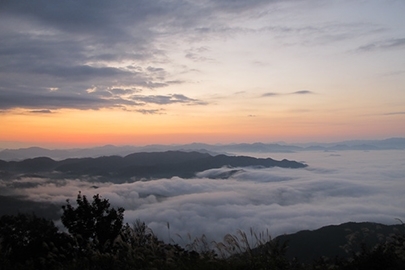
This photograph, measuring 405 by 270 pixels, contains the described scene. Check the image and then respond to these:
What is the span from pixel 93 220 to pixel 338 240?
178ft

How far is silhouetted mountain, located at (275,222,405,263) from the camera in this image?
557cm

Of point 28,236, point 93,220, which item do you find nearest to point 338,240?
point 93,220

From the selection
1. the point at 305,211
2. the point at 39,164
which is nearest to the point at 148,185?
the point at 39,164

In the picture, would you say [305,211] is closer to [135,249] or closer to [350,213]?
[350,213]

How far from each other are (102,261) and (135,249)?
1.85 ft

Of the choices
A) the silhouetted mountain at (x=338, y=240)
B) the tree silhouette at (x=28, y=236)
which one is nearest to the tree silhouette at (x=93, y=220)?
the tree silhouette at (x=28, y=236)

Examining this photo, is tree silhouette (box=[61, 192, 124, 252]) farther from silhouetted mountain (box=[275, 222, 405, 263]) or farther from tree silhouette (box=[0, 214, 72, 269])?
silhouetted mountain (box=[275, 222, 405, 263])

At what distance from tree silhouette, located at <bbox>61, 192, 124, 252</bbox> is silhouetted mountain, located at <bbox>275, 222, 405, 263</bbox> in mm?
6284

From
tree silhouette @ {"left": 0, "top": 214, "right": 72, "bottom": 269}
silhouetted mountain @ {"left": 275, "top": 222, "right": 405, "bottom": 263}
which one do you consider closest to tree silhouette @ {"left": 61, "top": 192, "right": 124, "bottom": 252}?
tree silhouette @ {"left": 0, "top": 214, "right": 72, "bottom": 269}

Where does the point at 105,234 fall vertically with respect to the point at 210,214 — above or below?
above

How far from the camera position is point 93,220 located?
12.6 meters

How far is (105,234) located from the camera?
1205 centimetres

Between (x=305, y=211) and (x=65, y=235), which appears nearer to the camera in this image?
(x=65, y=235)

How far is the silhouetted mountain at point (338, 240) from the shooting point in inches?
219
